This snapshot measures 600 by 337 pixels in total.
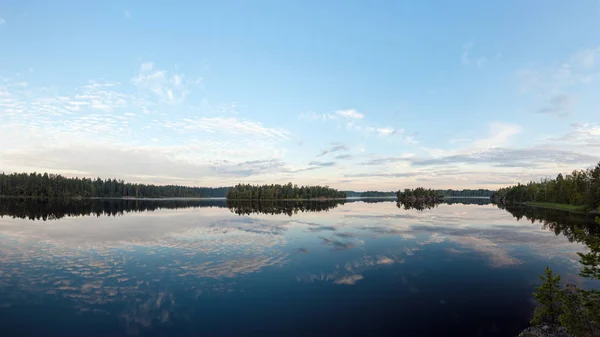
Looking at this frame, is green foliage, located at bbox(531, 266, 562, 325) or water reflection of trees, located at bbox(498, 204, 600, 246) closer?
green foliage, located at bbox(531, 266, 562, 325)

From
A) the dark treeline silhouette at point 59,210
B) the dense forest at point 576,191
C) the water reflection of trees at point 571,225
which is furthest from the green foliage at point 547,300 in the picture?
the dense forest at point 576,191

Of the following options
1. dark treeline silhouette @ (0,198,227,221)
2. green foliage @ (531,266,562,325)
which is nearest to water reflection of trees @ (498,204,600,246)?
green foliage @ (531,266,562,325)

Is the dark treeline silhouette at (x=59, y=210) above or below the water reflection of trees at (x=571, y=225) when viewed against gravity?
above

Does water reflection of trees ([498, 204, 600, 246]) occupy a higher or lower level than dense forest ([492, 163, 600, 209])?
lower

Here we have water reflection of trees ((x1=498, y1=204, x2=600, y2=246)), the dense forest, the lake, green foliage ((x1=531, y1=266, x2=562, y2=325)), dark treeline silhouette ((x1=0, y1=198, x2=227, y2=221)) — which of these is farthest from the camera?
the dense forest

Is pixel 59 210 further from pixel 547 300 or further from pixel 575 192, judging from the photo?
pixel 575 192

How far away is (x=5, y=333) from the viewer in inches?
604

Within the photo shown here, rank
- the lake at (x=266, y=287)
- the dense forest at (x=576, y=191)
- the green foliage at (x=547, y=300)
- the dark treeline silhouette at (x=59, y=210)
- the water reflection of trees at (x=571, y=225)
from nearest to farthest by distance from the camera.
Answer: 1. the green foliage at (x=547, y=300)
2. the lake at (x=266, y=287)
3. the water reflection of trees at (x=571, y=225)
4. the dark treeline silhouette at (x=59, y=210)
5. the dense forest at (x=576, y=191)

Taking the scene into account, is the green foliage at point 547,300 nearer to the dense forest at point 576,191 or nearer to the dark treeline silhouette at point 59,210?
the dark treeline silhouette at point 59,210

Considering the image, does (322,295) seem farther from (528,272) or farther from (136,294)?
(528,272)

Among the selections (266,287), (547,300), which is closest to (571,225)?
(547,300)

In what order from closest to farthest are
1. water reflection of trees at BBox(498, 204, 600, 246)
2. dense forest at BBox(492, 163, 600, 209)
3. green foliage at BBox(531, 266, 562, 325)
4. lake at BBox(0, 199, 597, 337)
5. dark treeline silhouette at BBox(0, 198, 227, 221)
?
green foliage at BBox(531, 266, 562, 325)
lake at BBox(0, 199, 597, 337)
water reflection of trees at BBox(498, 204, 600, 246)
dark treeline silhouette at BBox(0, 198, 227, 221)
dense forest at BBox(492, 163, 600, 209)

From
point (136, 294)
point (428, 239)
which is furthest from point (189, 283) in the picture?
point (428, 239)

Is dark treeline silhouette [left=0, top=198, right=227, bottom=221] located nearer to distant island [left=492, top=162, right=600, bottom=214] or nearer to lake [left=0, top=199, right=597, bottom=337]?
lake [left=0, top=199, right=597, bottom=337]
